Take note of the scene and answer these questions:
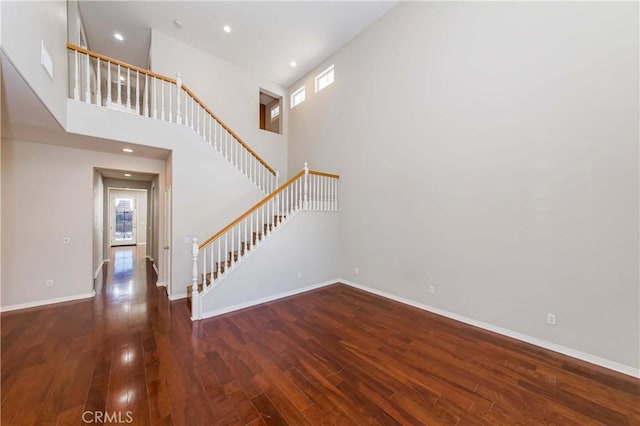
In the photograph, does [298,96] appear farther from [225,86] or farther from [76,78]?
[76,78]

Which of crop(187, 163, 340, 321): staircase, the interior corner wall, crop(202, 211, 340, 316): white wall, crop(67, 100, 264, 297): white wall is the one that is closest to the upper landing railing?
crop(67, 100, 264, 297): white wall

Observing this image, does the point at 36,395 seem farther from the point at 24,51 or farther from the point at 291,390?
the point at 24,51

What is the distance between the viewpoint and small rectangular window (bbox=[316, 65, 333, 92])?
5.99 metres

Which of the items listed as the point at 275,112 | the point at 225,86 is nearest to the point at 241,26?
the point at 225,86

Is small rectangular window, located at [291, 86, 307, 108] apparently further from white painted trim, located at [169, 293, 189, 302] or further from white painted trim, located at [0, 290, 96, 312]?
white painted trim, located at [0, 290, 96, 312]

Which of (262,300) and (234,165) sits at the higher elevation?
(234,165)

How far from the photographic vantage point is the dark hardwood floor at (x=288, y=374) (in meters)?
1.85

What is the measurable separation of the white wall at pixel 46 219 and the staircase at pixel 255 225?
2.12 meters

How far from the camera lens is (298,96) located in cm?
711

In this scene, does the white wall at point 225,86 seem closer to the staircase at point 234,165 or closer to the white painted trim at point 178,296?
the staircase at point 234,165

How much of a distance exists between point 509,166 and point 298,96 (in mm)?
5889

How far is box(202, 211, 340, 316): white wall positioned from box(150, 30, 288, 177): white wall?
300 centimetres

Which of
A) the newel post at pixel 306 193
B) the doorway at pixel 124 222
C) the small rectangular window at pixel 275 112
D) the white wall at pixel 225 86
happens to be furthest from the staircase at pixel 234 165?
the doorway at pixel 124 222

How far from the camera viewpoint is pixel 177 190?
4.32 meters
